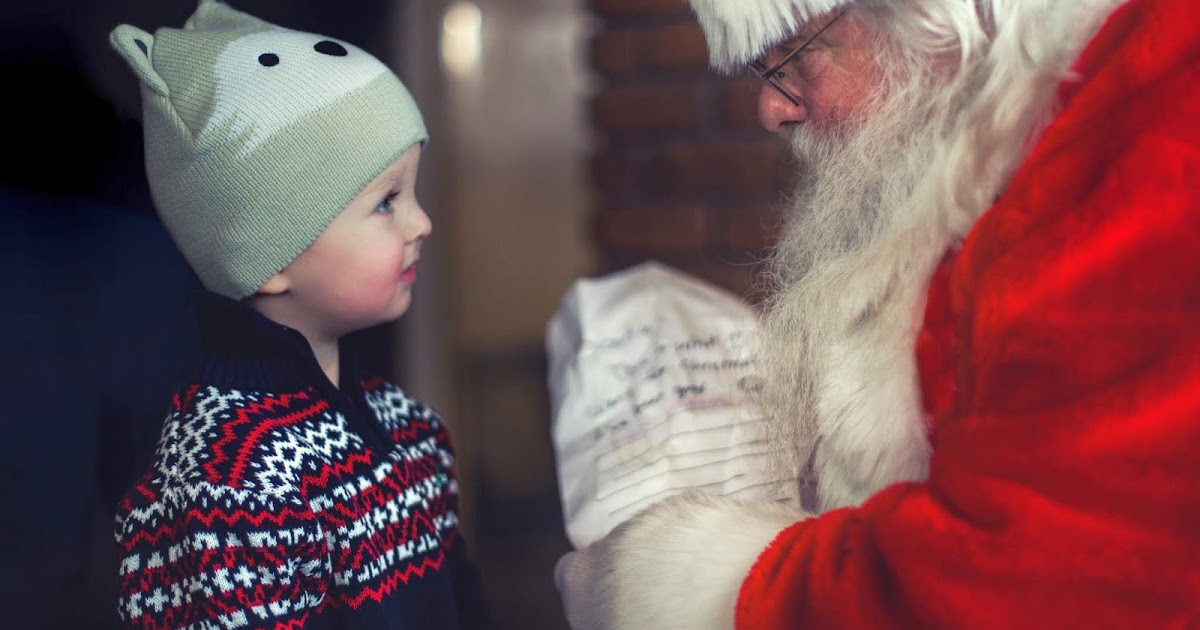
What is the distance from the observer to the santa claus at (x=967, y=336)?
617mm

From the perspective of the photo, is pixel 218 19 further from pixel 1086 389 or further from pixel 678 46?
pixel 678 46

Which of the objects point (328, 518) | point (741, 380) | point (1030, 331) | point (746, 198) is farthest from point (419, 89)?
point (1030, 331)

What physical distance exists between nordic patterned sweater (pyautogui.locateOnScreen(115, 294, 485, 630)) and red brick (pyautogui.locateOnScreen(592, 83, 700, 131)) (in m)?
1.06

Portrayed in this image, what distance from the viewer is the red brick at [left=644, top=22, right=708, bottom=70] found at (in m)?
1.94

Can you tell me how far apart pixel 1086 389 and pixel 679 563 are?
1.17 ft

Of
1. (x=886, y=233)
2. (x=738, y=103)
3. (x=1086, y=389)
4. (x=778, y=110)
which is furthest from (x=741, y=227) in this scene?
(x=1086, y=389)

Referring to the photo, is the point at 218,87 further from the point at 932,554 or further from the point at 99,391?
the point at 932,554

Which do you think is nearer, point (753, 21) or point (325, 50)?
point (753, 21)

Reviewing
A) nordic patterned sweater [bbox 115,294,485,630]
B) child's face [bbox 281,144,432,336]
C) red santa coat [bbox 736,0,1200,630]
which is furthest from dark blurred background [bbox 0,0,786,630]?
red santa coat [bbox 736,0,1200,630]

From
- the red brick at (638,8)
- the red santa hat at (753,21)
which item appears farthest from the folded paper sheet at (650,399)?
the red brick at (638,8)

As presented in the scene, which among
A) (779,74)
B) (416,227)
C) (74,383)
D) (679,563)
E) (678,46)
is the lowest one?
(679,563)

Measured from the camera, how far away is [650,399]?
4.29 ft

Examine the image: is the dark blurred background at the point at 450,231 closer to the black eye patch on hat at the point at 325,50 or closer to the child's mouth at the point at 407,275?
the black eye patch on hat at the point at 325,50

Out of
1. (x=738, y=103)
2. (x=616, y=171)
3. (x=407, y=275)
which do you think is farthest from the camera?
(x=616, y=171)
